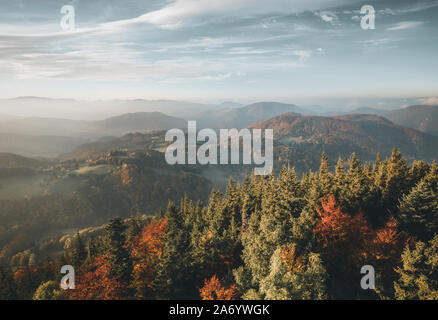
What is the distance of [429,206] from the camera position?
1665 inches

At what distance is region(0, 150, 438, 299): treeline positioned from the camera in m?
33.4

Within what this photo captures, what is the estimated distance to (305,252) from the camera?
3619 centimetres

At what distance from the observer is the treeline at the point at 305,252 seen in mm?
33438

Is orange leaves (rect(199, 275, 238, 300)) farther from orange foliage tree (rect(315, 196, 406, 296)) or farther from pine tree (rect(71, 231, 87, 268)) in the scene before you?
pine tree (rect(71, 231, 87, 268))

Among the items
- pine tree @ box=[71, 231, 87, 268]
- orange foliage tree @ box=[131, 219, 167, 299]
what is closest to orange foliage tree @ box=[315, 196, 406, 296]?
orange foliage tree @ box=[131, 219, 167, 299]

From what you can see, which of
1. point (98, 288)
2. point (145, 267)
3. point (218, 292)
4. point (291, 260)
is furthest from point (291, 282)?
point (98, 288)

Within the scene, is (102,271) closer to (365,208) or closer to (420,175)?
(365,208)

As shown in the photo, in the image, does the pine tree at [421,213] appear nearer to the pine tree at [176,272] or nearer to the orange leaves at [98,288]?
the pine tree at [176,272]

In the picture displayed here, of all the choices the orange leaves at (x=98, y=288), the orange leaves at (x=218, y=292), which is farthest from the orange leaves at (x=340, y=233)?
the orange leaves at (x=98, y=288)

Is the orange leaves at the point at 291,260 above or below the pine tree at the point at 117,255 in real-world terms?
above

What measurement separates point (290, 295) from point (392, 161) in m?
44.0
